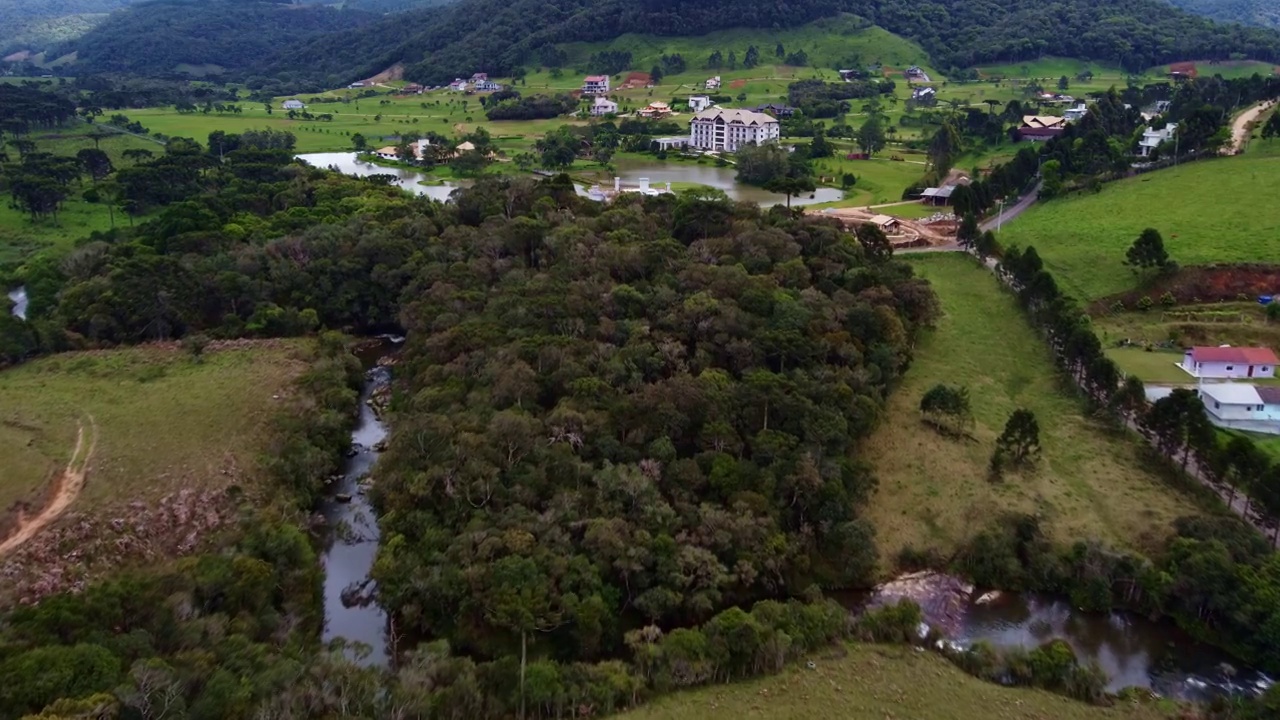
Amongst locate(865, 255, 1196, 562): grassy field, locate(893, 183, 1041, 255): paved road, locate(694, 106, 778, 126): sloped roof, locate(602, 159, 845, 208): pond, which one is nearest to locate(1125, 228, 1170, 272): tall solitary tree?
locate(865, 255, 1196, 562): grassy field

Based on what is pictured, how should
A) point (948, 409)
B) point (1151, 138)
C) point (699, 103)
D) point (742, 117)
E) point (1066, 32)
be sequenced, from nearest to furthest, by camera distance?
point (948, 409) → point (1151, 138) → point (742, 117) → point (699, 103) → point (1066, 32)

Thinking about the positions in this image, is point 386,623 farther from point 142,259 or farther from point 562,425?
point 142,259

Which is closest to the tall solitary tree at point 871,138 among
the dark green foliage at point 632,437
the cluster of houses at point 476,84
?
the dark green foliage at point 632,437

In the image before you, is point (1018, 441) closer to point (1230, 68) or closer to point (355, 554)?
point (355, 554)

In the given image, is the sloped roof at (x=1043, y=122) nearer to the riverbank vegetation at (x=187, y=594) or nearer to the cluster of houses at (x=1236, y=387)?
the cluster of houses at (x=1236, y=387)

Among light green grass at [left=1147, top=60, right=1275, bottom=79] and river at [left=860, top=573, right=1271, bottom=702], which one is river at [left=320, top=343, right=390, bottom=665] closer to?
river at [left=860, top=573, right=1271, bottom=702]

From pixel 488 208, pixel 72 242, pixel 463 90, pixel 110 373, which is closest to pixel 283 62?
pixel 463 90

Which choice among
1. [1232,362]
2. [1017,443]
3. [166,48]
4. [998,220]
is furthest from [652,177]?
[166,48]
